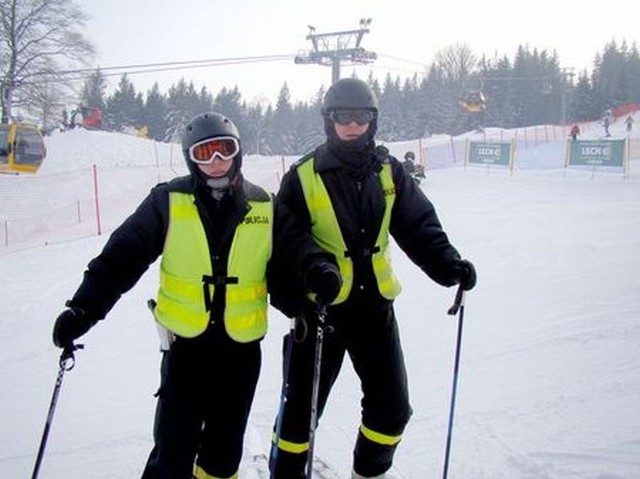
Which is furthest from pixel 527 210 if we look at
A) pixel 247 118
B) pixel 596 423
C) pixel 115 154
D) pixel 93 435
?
pixel 247 118

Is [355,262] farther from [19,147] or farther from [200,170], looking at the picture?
[19,147]

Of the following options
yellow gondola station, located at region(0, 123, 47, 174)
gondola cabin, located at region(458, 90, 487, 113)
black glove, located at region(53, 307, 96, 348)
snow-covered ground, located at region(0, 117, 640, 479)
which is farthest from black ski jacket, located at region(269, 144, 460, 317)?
gondola cabin, located at region(458, 90, 487, 113)

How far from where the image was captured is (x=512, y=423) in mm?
4051

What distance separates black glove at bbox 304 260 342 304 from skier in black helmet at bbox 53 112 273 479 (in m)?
0.28

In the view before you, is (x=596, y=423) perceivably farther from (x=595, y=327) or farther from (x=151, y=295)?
(x=151, y=295)

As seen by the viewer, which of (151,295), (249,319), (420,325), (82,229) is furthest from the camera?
(82,229)

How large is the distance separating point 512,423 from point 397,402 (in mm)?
1570

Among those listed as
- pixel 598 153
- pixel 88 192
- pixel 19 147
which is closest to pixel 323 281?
pixel 88 192

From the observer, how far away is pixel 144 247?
2623 mm

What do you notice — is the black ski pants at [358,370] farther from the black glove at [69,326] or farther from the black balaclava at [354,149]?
the black glove at [69,326]

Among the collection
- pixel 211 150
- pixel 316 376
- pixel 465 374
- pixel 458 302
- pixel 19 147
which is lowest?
pixel 465 374

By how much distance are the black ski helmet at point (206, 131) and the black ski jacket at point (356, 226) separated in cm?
32

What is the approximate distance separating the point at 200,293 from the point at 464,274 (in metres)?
1.24

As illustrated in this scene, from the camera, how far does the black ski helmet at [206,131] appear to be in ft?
8.99
